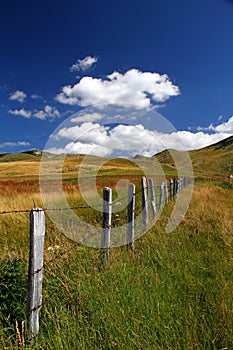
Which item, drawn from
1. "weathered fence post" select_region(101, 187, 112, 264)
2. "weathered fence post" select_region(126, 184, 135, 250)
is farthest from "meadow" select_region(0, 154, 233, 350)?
"weathered fence post" select_region(126, 184, 135, 250)

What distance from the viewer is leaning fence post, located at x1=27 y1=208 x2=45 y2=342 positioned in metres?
2.56

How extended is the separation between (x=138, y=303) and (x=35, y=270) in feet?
3.88

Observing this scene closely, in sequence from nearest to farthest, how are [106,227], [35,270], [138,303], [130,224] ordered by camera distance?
[35,270]
[138,303]
[106,227]
[130,224]

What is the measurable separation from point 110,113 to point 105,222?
11.4 feet

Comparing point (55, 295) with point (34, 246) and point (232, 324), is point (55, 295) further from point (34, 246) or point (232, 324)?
point (232, 324)

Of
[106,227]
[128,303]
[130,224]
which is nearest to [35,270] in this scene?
[128,303]

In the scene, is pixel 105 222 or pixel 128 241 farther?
pixel 128 241

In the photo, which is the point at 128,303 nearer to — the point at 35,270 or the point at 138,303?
the point at 138,303

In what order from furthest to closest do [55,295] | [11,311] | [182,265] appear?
[182,265], [55,295], [11,311]

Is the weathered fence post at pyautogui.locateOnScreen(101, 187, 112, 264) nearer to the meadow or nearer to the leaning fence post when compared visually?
the meadow

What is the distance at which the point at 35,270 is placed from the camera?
261 centimetres

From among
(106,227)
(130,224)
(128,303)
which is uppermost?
(106,227)

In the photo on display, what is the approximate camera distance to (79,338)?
2.58 m

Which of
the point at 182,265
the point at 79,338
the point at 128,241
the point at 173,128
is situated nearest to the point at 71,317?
the point at 79,338
